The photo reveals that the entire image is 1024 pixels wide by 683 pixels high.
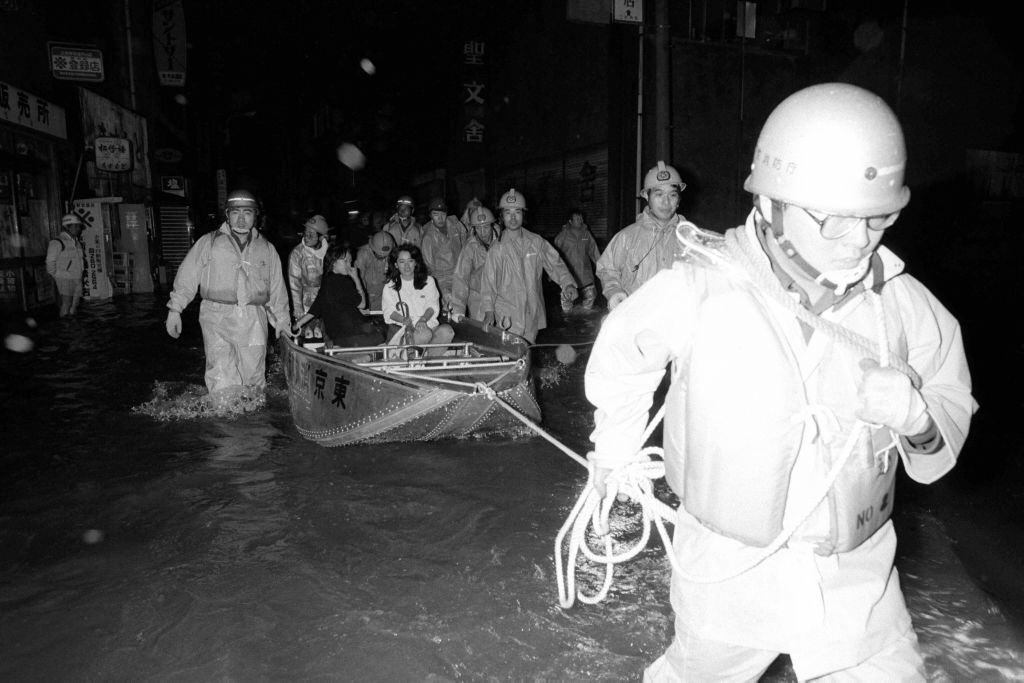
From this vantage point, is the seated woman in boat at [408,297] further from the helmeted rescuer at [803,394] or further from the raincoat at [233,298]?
the helmeted rescuer at [803,394]

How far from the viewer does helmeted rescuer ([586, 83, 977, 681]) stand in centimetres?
185

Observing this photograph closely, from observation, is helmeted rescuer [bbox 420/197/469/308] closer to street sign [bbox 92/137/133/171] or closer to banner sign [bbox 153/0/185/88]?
street sign [bbox 92/137/133/171]

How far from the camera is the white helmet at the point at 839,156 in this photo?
189cm

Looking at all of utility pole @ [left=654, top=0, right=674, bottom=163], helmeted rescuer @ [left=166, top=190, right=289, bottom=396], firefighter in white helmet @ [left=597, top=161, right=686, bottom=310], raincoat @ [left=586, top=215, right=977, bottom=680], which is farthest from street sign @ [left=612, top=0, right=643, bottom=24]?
raincoat @ [left=586, top=215, right=977, bottom=680]

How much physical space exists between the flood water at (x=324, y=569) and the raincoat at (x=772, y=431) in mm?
1626

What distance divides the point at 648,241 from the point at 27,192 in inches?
636

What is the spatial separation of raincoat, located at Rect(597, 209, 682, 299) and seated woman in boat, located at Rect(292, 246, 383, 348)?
3.01m

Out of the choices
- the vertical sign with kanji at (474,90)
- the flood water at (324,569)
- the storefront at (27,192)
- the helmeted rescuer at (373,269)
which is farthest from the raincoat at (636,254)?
the vertical sign with kanji at (474,90)

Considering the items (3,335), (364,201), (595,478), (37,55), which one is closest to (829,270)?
(595,478)

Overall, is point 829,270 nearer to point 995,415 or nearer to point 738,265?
point 738,265

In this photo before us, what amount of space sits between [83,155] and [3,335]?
27.6ft

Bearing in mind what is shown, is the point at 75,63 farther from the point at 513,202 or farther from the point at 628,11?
the point at 513,202

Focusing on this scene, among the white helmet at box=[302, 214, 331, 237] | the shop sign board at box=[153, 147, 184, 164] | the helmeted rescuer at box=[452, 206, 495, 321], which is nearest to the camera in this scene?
the helmeted rescuer at box=[452, 206, 495, 321]

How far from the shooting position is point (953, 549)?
466cm
